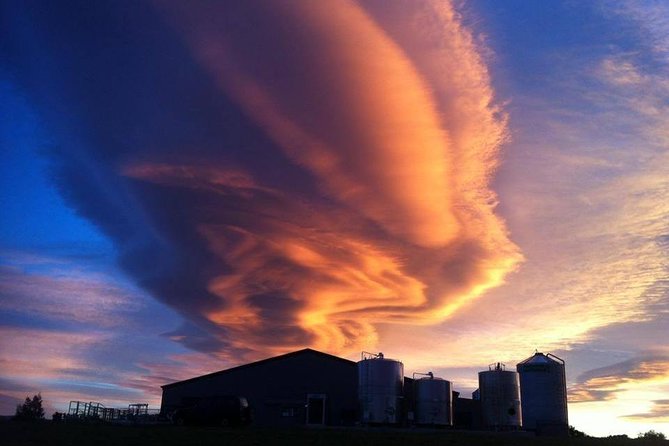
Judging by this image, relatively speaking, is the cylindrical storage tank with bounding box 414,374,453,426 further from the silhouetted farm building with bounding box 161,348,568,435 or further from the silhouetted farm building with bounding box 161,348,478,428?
the silhouetted farm building with bounding box 161,348,478,428

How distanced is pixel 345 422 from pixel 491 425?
44.3 ft

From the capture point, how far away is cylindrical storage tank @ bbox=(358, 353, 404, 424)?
51281mm

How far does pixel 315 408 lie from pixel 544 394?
21.2 metres

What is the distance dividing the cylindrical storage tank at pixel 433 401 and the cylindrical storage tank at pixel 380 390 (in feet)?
5.56

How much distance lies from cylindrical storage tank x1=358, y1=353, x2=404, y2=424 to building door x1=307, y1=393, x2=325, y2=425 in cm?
732

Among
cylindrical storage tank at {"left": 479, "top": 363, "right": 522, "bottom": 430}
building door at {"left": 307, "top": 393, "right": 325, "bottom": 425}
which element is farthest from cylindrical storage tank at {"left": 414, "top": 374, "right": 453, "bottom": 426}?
building door at {"left": 307, "top": 393, "right": 325, "bottom": 425}

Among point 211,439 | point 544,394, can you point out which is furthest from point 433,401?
point 211,439

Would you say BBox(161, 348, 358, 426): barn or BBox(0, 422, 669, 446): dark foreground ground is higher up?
BBox(161, 348, 358, 426): barn

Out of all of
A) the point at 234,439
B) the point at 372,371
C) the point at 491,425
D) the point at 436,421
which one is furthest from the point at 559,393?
the point at 234,439

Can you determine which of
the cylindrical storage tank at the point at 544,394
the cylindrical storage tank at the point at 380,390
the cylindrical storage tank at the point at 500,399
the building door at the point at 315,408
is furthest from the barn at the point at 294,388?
the cylindrical storage tank at the point at 544,394

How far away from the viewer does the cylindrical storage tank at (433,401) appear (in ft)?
172

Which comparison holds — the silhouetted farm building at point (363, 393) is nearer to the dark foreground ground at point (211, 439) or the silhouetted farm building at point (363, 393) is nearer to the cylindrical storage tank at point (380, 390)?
the cylindrical storage tank at point (380, 390)

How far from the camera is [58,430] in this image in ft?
115

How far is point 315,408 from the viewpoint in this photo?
59125 mm
